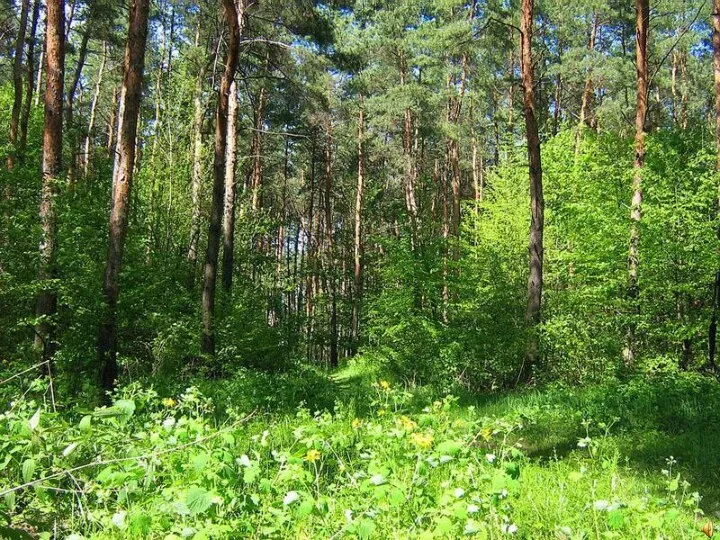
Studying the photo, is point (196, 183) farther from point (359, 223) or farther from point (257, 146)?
point (257, 146)

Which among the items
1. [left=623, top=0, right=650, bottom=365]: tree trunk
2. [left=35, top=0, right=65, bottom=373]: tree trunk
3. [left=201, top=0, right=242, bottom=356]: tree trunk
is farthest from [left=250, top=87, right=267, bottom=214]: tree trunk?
[left=623, top=0, right=650, bottom=365]: tree trunk

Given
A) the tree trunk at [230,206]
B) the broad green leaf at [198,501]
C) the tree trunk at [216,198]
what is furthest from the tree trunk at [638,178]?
the broad green leaf at [198,501]

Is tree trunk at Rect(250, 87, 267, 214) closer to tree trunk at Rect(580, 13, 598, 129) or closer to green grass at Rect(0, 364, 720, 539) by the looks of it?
tree trunk at Rect(580, 13, 598, 129)

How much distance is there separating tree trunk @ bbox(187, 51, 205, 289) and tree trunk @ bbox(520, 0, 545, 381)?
7893 mm

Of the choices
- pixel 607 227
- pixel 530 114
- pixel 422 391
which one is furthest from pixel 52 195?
pixel 607 227

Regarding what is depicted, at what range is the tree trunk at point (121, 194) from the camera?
698 cm

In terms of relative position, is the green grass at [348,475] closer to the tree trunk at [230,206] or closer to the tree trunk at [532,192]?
the tree trunk at [532,192]

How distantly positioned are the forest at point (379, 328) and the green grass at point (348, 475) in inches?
1.1

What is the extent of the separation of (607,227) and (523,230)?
5794mm

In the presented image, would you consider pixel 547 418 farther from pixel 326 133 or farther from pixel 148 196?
pixel 326 133

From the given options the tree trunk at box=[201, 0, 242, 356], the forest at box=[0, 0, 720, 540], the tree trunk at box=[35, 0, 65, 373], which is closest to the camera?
the forest at box=[0, 0, 720, 540]

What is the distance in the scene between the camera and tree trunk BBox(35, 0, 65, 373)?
24.5ft

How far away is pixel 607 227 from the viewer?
10625 millimetres

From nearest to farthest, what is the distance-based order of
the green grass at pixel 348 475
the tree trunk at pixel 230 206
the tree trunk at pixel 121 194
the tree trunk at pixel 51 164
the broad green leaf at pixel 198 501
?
the broad green leaf at pixel 198 501 < the green grass at pixel 348 475 < the tree trunk at pixel 121 194 < the tree trunk at pixel 51 164 < the tree trunk at pixel 230 206
